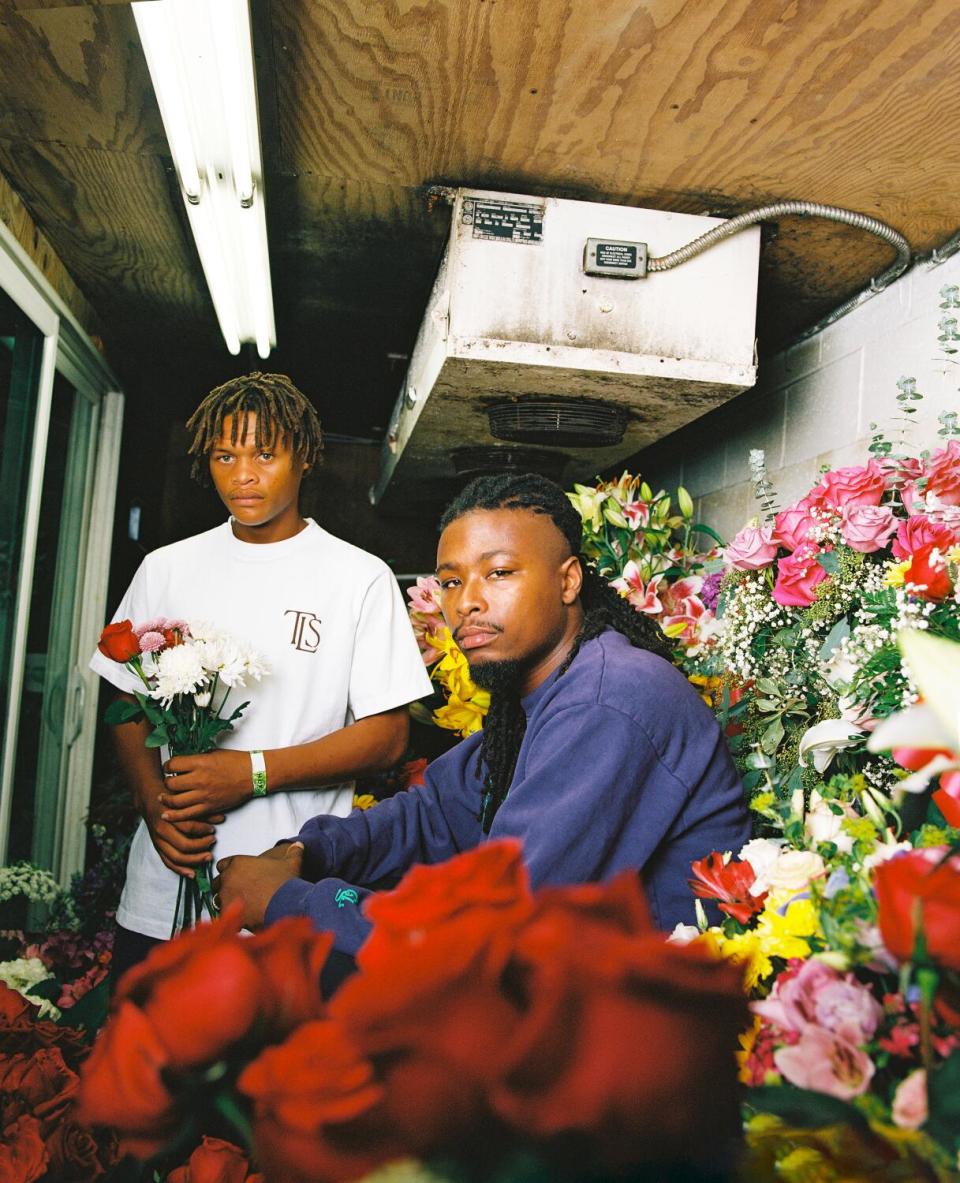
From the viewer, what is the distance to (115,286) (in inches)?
108

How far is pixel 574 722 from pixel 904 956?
804 mm

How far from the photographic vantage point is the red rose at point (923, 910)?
0.39 metres

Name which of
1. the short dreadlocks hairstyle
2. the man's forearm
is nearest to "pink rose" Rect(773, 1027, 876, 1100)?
the man's forearm

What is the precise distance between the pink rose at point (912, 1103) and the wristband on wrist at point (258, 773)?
1.29 metres

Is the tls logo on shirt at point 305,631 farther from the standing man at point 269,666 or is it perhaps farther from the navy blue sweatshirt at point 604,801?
the navy blue sweatshirt at point 604,801

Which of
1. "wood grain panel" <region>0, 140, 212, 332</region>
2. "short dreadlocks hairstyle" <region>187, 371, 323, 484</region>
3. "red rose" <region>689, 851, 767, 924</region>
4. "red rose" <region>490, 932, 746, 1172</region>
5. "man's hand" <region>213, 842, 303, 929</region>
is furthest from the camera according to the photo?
"wood grain panel" <region>0, 140, 212, 332</region>

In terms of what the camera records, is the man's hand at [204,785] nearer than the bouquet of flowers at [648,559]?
Yes

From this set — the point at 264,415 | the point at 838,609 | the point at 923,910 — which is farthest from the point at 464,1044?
the point at 264,415

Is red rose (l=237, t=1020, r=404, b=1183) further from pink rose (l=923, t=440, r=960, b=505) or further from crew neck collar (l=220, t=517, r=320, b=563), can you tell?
crew neck collar (l=220, t=517, r=320, b=563)

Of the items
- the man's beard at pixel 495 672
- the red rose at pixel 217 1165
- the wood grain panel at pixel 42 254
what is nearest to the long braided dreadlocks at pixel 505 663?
the man's beard at pixel 495 672

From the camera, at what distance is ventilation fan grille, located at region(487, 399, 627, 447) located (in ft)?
7.28

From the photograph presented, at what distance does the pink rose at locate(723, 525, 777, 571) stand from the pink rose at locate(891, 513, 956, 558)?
283mm

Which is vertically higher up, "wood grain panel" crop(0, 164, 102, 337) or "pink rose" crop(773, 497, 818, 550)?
"wood grain panel" crop(0, 164, 102, 337)

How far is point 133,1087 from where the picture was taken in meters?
0.36
